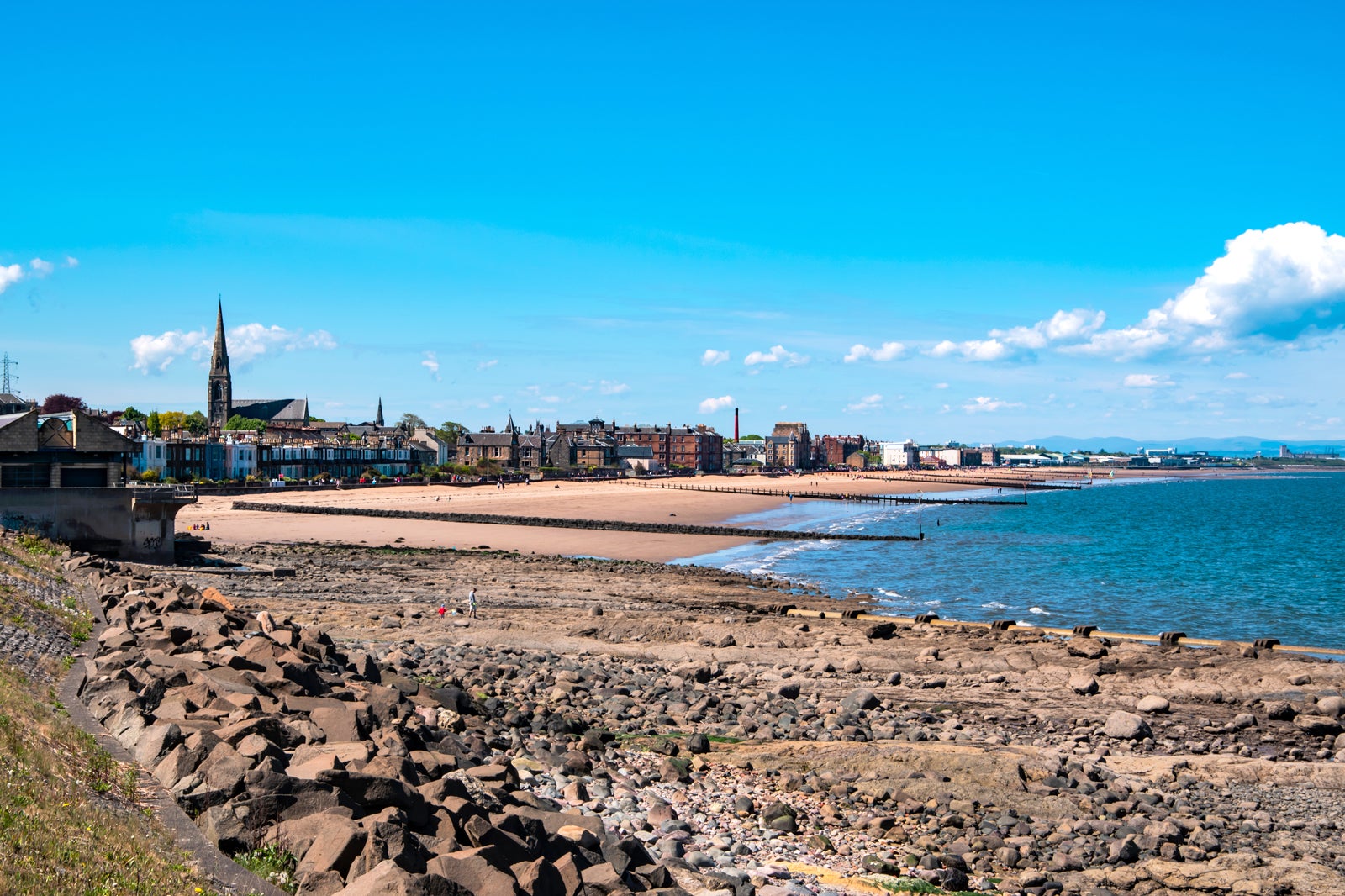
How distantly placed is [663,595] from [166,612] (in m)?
19.6

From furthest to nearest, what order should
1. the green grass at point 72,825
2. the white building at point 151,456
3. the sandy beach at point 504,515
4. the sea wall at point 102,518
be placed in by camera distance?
the white building at point 151,456 < the sandy beach at point 504,515 < the sea wall at point 102,518 < the green grass at point 72,825

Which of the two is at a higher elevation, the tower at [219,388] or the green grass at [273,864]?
the tower at [219,388]

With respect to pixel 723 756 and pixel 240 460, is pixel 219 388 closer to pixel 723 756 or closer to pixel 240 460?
pixel 240 460

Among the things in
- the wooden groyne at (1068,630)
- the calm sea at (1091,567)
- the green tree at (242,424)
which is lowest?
the calm sea at (1091,567)

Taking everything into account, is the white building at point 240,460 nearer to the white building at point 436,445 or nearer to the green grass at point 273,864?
the white building at point 436,445

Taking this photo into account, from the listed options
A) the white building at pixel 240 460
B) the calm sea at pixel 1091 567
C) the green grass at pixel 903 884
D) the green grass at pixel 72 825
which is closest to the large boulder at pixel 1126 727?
the green grass at pixel 903 884

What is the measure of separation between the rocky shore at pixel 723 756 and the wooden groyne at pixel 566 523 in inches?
1574

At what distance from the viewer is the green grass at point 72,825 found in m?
6.46

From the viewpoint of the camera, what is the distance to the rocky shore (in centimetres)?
891

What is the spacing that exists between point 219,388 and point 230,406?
3.99 meters

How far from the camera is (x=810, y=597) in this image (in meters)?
35.7

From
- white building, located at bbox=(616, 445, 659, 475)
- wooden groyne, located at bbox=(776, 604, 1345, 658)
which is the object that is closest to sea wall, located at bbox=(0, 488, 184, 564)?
wooden groyne, located at bbox=(776, 604, 1345, 658)

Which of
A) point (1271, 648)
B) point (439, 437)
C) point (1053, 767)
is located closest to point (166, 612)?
point (1053, 767)

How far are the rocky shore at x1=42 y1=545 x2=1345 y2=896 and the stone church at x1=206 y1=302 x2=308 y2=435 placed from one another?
151 metres
